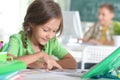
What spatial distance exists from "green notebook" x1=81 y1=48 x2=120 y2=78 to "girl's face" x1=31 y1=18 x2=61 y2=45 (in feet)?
1.60

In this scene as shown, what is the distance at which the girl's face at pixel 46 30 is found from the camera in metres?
1.47

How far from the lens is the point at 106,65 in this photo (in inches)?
38.8

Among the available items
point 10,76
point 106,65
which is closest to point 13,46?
point 106,65

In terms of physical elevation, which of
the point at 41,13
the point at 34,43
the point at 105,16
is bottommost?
the point at 34,43

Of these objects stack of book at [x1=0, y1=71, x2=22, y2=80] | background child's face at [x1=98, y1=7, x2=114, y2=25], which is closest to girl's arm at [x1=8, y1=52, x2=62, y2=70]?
stack of book at [x1=0, y1=71, x2=22, y2=80]

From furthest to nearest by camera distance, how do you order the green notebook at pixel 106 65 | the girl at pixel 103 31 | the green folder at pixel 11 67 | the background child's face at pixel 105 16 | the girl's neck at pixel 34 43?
the background child's face at pixel 105 16
the girl at pixel 103 31
the girl's neck at pixel 34 43
the green notebook at pixel 106 65
the green folder at pixel 11 67

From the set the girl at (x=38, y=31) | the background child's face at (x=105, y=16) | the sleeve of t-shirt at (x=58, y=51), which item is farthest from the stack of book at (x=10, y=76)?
the background child's face at (x=105, y=16)

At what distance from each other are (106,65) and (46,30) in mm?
555

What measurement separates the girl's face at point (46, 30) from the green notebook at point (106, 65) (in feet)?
1.60

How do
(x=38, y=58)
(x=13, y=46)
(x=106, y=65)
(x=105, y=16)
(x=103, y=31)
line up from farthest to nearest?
(x=105, y=16) < (x=103, y=31) < (x=13, y=46) < (x=38, y=58) < (x=106, y=65)

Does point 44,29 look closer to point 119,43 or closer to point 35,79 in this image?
point 35,79

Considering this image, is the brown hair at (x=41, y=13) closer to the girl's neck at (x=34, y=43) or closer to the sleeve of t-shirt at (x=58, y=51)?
the girl's neck at (x=34, y=43)

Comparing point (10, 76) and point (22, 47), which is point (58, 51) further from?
point (10, 76)

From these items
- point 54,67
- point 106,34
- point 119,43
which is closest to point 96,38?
point 106,34
